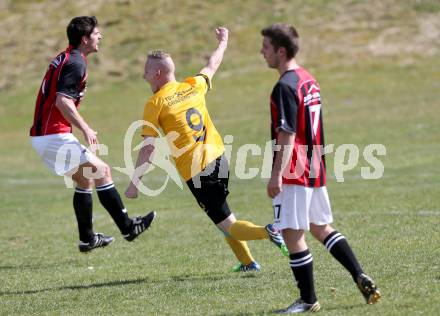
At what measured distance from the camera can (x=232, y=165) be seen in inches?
788

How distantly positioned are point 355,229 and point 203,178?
3.12 m

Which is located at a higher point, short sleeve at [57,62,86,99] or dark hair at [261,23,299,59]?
dark hair at [261,23,299,59]

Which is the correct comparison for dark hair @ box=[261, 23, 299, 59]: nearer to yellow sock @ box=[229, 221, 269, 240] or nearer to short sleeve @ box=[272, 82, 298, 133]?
short sleeve @ box=[272, 82, 298, 133]

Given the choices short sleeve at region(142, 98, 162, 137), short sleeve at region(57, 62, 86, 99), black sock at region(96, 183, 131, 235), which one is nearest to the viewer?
short sleeve at region(142, 98, 162, 137)

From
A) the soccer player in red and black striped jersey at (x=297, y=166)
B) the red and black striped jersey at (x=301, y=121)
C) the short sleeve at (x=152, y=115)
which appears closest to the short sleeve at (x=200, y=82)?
the short sleeve at (x=152, y=115)

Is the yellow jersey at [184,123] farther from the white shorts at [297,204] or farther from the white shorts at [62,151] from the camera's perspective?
the white shorts at [297,204]

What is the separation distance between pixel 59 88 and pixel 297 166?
10.6 ft

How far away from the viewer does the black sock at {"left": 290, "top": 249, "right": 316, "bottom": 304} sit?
634 centimetres

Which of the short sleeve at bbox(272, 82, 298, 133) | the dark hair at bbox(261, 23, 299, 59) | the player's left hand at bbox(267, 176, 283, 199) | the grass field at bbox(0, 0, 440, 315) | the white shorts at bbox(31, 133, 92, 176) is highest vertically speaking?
the dark hair at bbox(261, 23, 299, 59)

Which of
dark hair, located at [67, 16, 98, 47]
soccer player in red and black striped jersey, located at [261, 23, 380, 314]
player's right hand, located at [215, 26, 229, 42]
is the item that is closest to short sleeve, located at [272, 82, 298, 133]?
soccer player in red and black striped jersey, located at [261, 23, 380, 314]

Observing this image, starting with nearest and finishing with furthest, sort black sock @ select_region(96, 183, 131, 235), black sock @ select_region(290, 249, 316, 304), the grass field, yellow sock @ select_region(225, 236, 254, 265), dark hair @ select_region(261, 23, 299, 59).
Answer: dark hair @ select_region(261, 23, 299, 59) < black sock @ select_region(290, 249, 316, 304) < the grass field < yellow sock @ select_region(225, 236, 254, 265) < black sock @ select_region(96, 183, 131, 235)

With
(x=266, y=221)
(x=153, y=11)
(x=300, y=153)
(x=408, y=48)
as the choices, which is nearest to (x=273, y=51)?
(x=300, y=153)

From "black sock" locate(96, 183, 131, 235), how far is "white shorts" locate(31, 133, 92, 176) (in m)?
0.37

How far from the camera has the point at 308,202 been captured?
20.5 feet
